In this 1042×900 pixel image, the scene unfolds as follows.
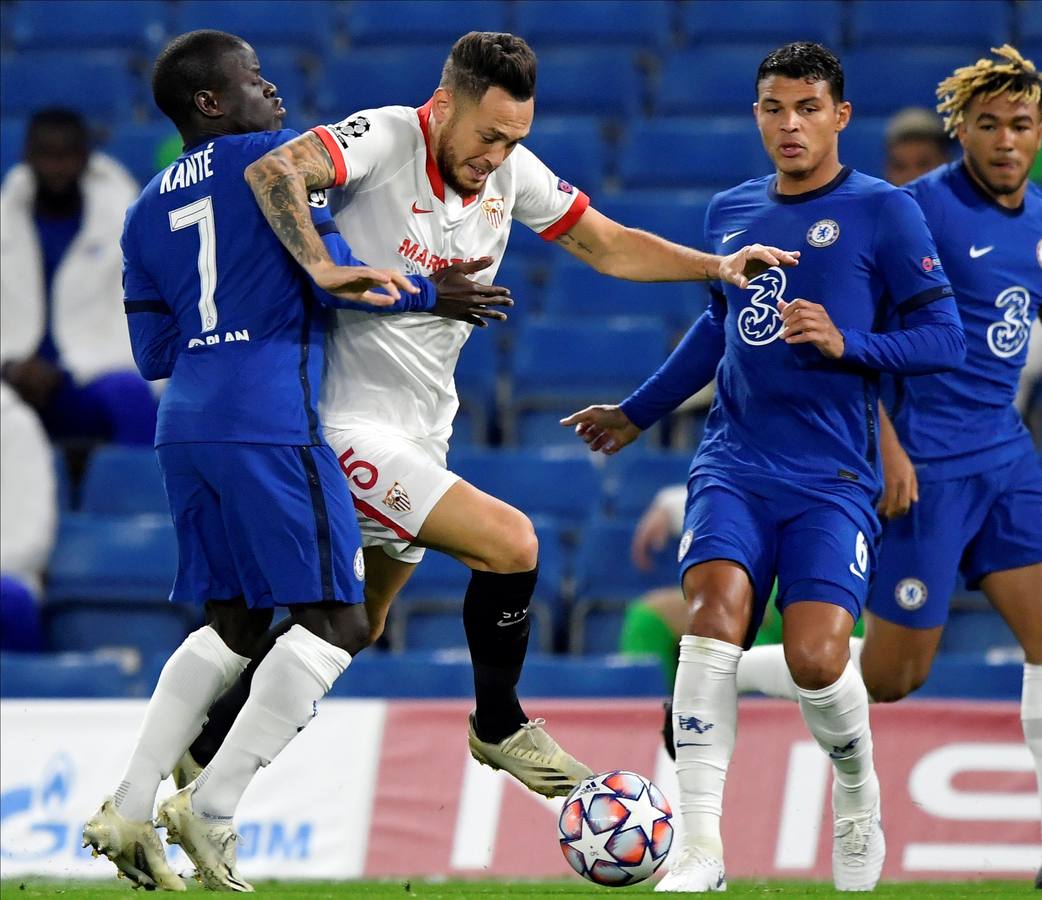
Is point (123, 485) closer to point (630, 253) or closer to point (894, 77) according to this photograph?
point (630, 253)

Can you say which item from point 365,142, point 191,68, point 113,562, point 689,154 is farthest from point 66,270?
point 365,142

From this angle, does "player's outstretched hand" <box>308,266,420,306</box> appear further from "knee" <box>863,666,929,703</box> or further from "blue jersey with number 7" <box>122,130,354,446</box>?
"knee" <box>863,666,929,703</box>

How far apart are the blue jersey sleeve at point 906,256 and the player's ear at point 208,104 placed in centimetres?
179

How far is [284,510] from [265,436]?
0.19 meters

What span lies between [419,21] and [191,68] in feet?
22.8

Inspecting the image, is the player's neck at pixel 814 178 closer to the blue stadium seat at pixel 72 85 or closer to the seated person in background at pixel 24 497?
the seated person in background at pixel 24 497

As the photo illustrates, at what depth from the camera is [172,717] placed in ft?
15.0

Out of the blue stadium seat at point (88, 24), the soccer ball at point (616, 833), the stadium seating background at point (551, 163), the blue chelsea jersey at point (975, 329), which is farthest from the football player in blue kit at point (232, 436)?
the blue stadium seat at point (88, 24)

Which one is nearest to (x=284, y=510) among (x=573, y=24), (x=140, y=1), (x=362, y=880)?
(x=362, y=880)

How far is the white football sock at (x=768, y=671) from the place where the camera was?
18.1ft

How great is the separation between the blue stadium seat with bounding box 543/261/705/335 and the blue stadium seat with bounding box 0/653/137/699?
329cm

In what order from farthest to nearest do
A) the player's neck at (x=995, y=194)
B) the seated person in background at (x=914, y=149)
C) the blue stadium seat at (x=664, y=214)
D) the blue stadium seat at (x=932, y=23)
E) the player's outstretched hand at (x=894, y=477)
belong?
the blue stadium seat at (x=932, y=23) → the blue stadium seat at (x=664, y=214) → the seated person in background at (x=914, y=149) → the player's neck at (x=995, y=194) → the player's outstretched hand at (x=894, y=477)

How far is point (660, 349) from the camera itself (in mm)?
8805

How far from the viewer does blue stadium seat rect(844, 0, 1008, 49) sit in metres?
10.4
